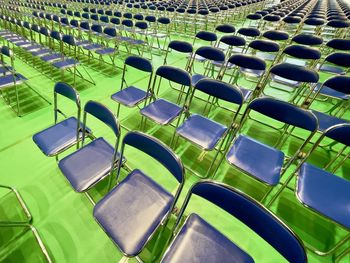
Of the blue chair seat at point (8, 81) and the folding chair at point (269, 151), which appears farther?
the blue chair seat at point (8, 81)

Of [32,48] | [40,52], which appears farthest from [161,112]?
[32,48]

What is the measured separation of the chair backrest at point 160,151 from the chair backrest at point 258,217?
0.56 ft

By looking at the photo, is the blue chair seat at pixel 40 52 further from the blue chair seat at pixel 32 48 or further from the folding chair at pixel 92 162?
the folding chair at pixel 92 162

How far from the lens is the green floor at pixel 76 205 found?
175 cm

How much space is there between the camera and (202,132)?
88.3 inches

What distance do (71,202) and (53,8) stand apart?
12.1 metres

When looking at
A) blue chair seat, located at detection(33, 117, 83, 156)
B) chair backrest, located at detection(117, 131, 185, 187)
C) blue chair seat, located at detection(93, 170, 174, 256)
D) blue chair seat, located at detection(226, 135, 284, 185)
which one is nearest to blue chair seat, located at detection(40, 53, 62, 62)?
blue chair seat, located at detection(33, 117, 83, 156)

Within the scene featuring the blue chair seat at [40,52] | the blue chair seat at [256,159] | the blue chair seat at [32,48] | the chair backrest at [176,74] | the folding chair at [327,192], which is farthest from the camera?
the blue chair seat at [32,48]

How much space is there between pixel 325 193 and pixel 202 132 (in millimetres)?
1252

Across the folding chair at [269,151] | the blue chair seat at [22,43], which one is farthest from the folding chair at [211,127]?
the blue chair seat at [22,43]

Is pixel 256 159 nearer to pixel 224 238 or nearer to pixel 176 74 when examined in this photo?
pixel 224 238

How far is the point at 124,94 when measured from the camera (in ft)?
9.32

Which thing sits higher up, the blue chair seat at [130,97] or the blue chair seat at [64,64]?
the blue chair seat at [130,97]

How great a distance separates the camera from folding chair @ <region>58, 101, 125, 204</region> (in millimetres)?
1656
